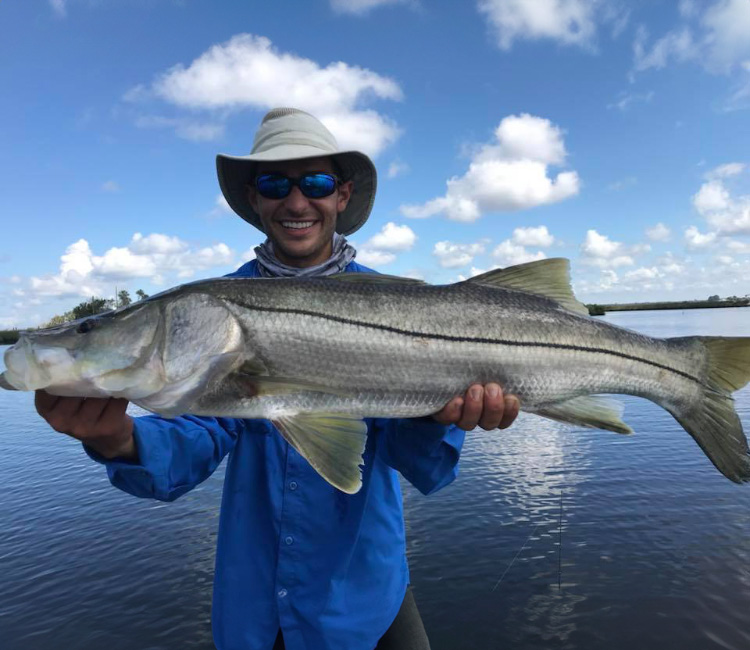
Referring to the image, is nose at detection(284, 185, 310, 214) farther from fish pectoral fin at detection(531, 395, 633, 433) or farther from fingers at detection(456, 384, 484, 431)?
fish pectoral fin at detection(531, 395, 633, 433)

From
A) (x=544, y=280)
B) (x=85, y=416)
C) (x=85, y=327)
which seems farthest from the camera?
(x=544, y=280)

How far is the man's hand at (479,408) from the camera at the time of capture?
306cm

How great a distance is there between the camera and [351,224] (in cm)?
485

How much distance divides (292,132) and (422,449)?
2436 mm

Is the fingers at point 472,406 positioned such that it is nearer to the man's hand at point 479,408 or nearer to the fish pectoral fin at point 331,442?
the man's hand at point 479,408

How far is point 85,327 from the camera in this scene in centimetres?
276

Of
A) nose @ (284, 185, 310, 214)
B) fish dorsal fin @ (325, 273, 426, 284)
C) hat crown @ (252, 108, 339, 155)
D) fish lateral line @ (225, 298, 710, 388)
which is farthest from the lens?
hat crown @ (252, 108, 339, 155)

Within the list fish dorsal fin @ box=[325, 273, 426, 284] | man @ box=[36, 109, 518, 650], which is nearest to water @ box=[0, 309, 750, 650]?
man @ box=[36, 109, 518, 650]

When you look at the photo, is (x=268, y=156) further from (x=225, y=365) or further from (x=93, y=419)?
(x=93, y=419)

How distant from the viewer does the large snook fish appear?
2766 mm

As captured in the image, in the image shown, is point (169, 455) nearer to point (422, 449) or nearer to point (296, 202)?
point (422, 449)

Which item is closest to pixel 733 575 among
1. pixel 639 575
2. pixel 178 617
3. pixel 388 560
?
pixel 639 575

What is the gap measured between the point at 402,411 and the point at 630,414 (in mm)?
20113

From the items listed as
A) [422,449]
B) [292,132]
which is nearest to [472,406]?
[422,449]
